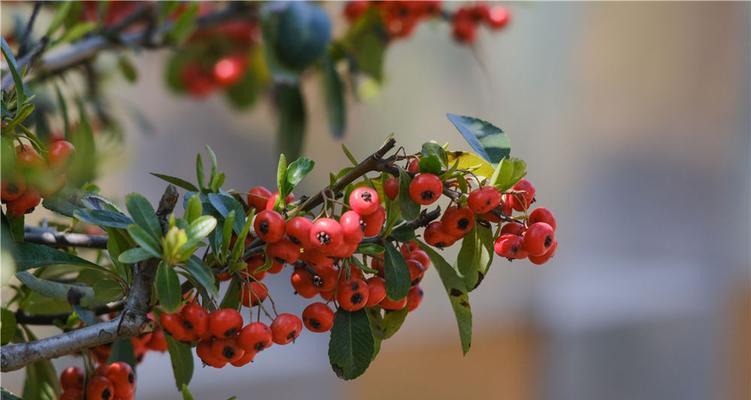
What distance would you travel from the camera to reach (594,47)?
2.94 metres

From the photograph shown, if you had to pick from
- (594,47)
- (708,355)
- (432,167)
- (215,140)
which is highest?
(594,47)

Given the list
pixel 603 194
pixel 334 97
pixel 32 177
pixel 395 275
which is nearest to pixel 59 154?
pixel 32 177

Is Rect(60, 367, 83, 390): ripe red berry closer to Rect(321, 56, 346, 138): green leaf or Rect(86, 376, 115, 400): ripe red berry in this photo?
Rect(86, 376, 115, 400): ripe red berry

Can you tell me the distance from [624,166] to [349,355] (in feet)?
8.25

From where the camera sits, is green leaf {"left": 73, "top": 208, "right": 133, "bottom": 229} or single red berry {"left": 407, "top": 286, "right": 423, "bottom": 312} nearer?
green leaf {"left": 73, "top": 208, "right": 133, "bottom": 229}

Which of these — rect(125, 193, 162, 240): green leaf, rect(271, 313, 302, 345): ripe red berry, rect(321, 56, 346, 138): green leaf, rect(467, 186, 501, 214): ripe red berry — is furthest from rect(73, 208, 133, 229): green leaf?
rect(321, 56, 346, 138): green leaf

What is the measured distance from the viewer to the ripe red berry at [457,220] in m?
0.63

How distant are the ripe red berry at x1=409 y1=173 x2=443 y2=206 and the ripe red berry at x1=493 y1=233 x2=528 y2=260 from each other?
0.06 meters

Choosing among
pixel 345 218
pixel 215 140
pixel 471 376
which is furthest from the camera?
pixel 471 376

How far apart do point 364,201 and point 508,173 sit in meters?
0.10

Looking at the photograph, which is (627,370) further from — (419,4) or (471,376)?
(419,4)

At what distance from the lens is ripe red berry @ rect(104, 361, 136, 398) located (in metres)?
0.69

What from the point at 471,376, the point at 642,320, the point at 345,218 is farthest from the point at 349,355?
the point at 642,320

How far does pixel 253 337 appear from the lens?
2.05ft
